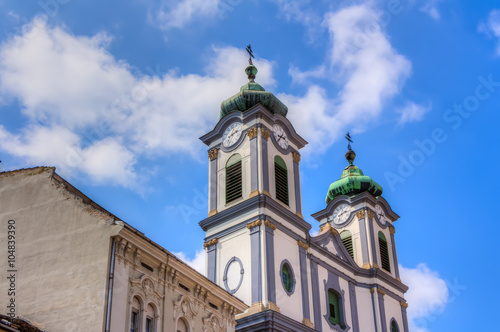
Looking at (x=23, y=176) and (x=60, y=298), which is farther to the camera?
(x=23, y=176)

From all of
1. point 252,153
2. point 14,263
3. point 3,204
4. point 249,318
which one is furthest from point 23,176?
point 252,153

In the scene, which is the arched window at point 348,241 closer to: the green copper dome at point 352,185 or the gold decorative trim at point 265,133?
the green copper dome at point 352,185

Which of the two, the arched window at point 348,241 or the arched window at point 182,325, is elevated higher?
the arched window at point 348,241

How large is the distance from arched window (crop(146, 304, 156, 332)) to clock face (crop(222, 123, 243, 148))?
52.8 feet

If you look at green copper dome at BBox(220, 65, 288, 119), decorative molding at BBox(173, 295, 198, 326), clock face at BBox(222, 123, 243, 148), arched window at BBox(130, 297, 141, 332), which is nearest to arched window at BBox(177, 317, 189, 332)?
decorative molding at BBox(173, 295, 198, 326)

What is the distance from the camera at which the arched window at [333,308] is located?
34.5 m

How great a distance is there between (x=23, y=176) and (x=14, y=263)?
289 cm

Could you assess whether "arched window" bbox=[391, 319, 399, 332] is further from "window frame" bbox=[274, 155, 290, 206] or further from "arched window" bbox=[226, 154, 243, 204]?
"arched window" bbox=[226, 154, 243, 204]

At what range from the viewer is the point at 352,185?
43.2 meters

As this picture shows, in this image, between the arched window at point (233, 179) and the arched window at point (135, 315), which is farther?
the arched window at point (233, 179)

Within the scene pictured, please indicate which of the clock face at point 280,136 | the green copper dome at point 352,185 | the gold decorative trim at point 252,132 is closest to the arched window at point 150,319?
the gold decorative trim at point 252,132

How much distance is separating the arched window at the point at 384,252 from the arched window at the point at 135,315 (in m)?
24.6

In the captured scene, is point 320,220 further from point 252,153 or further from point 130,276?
point 130,276

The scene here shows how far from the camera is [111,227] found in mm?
19125
